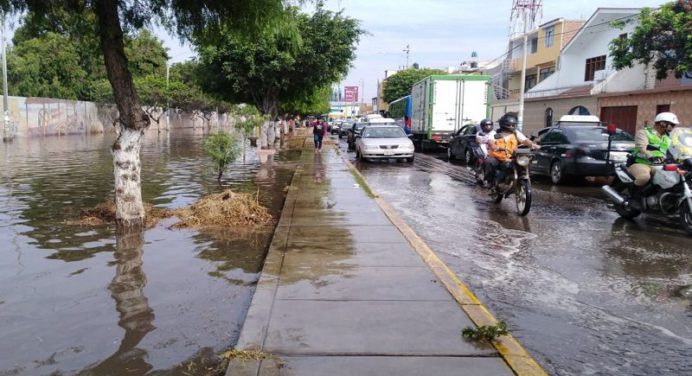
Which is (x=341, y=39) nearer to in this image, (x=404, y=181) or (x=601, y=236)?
(x=404, y=181)

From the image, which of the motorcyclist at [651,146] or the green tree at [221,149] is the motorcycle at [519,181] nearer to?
the motorcyclist at [651,146]

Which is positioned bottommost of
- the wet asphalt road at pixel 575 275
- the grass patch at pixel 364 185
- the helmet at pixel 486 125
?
the wet asphalt road at pixel 575 275

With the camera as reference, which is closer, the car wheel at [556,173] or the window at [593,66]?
the car wheel at [556,173]

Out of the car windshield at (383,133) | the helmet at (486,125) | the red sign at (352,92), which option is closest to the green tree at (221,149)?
the helmet at (486,125)

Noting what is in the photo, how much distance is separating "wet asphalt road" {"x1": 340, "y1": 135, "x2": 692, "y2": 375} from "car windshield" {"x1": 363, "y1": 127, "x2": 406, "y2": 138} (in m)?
9.31

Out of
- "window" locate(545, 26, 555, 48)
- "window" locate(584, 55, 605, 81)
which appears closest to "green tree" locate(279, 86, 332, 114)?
"window" locate(584, 55, 605, 81)

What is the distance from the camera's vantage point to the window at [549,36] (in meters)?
41.7

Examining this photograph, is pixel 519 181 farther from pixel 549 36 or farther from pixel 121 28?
pixel 549 36

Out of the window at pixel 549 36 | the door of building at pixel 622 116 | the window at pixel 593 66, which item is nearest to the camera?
the door of building at pixel 622 116

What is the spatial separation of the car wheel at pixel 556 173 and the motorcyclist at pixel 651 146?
16.3ft

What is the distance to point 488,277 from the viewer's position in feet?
18.9

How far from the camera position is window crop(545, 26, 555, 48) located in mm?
41719

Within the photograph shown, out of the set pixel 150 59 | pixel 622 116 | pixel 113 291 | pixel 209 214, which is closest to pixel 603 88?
pixel 622 116

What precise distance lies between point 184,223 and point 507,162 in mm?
5624
